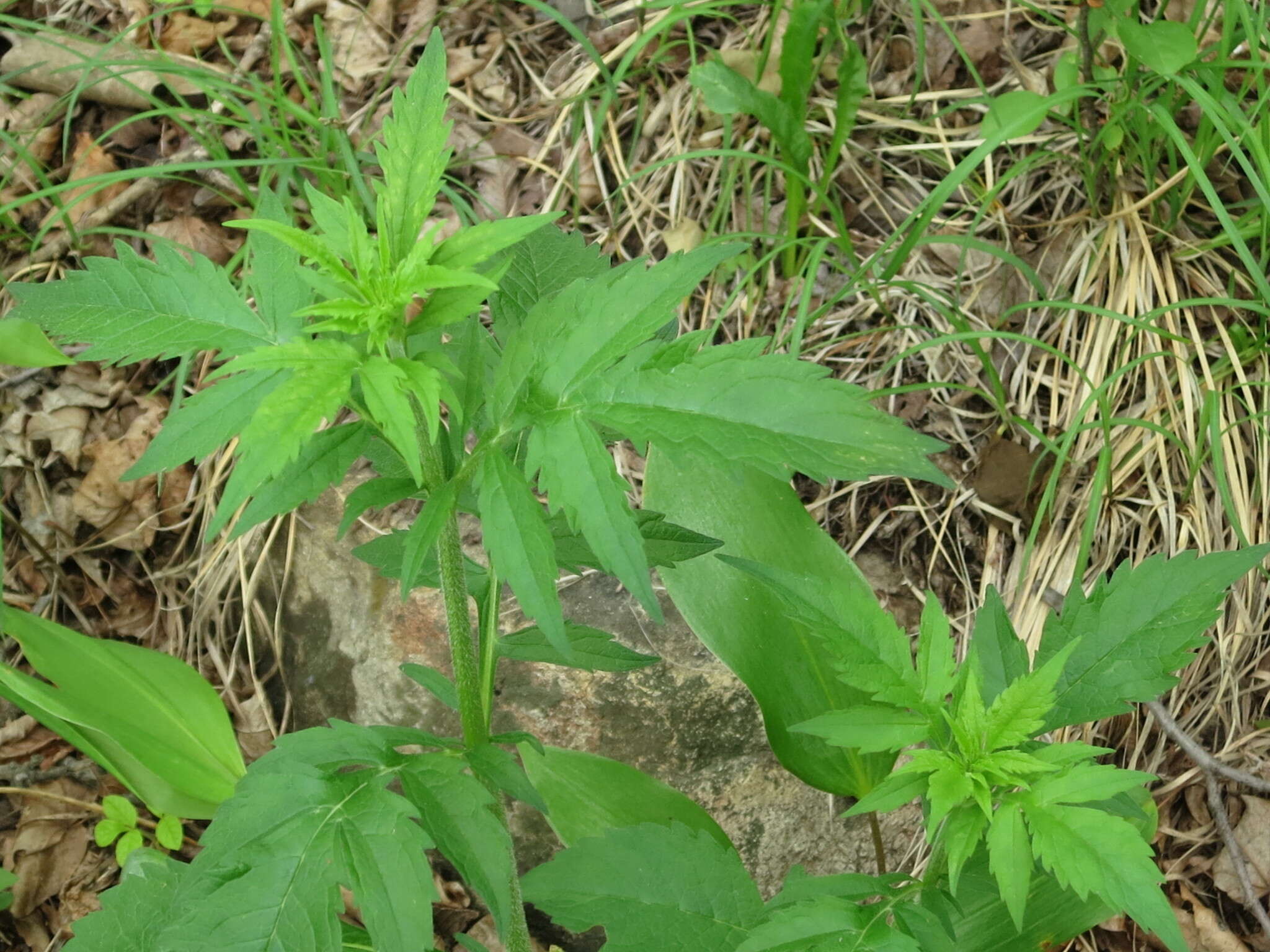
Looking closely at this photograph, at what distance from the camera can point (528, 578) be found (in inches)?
44.7

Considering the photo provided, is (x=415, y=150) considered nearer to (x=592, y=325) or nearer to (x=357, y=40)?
(x=592, y=325)

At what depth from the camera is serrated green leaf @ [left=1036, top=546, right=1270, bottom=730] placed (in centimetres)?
147

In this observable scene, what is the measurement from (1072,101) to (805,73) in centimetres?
64

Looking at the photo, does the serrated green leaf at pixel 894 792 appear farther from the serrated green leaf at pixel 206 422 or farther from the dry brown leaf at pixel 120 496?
the dry brown leaf at pixel 120 496

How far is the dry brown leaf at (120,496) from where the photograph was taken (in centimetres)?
275

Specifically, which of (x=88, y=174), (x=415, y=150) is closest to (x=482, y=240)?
(x=415, y=150)

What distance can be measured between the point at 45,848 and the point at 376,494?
181 cm

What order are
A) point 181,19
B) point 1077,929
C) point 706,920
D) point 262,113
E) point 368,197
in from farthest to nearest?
point 181,19, point 262,113, point 368,197, point 1077,929, point 706,920

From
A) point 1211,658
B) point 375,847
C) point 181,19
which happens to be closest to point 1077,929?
point 1211,658

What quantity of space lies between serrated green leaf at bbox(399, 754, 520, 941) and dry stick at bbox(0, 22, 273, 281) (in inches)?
86.5

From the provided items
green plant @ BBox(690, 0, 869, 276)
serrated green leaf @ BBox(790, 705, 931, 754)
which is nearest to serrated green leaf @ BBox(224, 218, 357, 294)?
serrated green leaf @ BBox(790, 705, 931, 754)

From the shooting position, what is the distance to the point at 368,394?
113cm

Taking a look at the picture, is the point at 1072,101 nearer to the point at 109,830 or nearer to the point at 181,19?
the point at 181,19

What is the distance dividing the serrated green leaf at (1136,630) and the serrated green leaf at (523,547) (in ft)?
2.48
